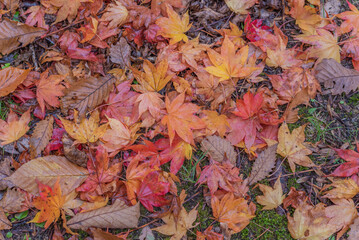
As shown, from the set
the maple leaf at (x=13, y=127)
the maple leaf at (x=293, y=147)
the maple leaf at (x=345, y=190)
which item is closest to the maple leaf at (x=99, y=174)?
the maple leaf at (x=13, y=127)

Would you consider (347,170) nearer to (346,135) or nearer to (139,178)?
(346,135)

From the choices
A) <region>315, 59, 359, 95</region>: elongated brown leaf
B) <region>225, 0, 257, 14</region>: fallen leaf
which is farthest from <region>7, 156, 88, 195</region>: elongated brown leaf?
<region>315, 59, 359, 95</region>: elongated brown leaf

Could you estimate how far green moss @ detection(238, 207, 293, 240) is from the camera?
2104 mm

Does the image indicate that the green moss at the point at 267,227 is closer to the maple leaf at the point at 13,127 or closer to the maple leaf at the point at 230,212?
the maple leaf at the point at 230,212

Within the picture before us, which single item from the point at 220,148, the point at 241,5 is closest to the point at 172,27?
the point at 241,5

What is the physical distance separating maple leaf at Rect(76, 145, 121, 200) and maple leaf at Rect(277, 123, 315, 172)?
48.0 inches

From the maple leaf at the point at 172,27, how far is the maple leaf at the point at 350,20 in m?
1.31

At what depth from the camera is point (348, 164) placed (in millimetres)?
A: 2227

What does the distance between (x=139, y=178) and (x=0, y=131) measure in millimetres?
1082

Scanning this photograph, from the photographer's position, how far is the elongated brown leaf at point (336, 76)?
2.38 metres

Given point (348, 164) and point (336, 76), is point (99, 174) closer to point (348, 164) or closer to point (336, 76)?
point (348, 164)

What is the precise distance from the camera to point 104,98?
86.4 inches

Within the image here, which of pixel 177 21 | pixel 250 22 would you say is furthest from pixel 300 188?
pixel 177 21

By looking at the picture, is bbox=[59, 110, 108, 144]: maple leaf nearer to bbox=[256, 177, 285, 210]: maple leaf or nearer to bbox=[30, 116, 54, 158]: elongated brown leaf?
bbox=[30, 116, 54, 158]: elongated brown leaf
